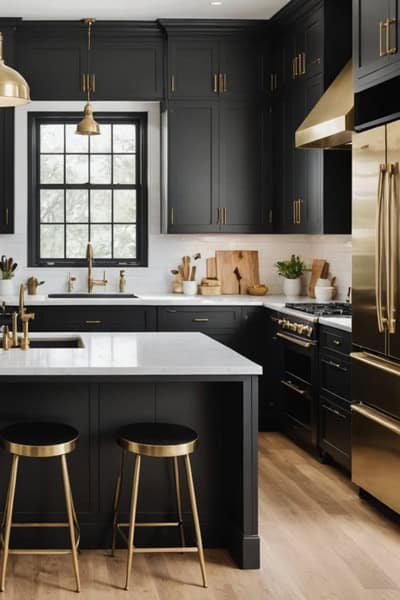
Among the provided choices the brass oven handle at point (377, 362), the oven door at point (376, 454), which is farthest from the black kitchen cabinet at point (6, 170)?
the oven door at point (376, 454)

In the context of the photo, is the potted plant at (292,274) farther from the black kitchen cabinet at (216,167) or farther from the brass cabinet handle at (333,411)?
the brass cabinet handle at (333,411)

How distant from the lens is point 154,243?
714 cm

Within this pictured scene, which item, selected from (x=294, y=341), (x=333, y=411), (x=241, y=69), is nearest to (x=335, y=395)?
(x=333, y=411)

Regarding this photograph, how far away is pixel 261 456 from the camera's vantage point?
5551 mm

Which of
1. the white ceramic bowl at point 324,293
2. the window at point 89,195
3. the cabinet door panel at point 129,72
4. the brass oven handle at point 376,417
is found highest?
the cabinet door panel at point 129,72

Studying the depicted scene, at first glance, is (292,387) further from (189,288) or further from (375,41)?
(375,41)

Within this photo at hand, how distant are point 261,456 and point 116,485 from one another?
1982mm

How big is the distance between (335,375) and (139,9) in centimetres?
325

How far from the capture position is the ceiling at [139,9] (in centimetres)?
620

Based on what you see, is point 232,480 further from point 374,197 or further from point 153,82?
point 153,82

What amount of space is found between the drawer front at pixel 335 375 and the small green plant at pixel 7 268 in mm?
2911

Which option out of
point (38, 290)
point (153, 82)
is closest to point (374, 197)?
point (153, 82)

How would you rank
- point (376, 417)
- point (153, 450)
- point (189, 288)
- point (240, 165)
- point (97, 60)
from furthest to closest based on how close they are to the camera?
point (189, 288) → point (240, 165) → point (97, 60) → point (376, 417) → point (153, 450)

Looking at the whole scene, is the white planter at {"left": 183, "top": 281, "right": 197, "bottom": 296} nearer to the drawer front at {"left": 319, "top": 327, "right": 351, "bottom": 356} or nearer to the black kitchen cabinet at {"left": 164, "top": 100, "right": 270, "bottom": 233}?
the black kitchen cabinet at {"left": 164, "top": 100, "right": 270, "bottom": 233}
